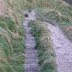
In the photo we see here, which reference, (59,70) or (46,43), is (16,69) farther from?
(46,43)

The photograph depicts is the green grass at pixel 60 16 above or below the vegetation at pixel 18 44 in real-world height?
below

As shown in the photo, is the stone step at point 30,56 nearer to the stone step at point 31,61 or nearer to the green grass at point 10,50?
Answer: the green grass at point 10,50

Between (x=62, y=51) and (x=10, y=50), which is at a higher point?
(x=10, y=50)

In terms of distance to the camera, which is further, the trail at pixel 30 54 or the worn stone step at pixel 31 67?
the trail at pixel 30 54

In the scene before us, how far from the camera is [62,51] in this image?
73.6 ft

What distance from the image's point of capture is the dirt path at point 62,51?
18.6 metres

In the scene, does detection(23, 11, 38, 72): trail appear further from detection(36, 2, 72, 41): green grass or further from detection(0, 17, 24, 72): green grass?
detection(36, 2, 72, 41): green grass

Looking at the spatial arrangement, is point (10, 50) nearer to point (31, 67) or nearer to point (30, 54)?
point (30, 54)

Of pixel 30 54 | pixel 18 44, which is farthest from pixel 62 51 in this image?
pixel 18 44

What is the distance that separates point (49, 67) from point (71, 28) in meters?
13.5

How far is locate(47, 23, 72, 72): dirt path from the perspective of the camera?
18.6 meters

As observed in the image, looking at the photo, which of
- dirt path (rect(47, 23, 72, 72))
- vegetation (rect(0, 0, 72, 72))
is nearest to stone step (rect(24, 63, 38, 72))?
vegetation (rect(0, 0, 72, 72))

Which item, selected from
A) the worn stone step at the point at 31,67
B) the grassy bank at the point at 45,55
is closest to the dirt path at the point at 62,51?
the grassy bank at the point at 45,55

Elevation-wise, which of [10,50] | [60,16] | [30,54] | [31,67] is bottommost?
[60,16]
